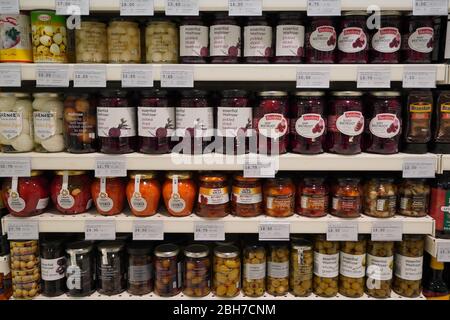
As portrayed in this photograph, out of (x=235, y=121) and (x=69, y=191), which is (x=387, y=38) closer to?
(x=235, y=121)

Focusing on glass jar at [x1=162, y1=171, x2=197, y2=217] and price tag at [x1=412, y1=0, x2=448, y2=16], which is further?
glass jar at [x1=162, y1=171, x2=197, y2=217]

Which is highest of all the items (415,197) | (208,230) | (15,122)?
(15,122)

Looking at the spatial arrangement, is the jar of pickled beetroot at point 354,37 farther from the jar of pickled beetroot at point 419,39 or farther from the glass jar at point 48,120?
the glass jar at point 48,120

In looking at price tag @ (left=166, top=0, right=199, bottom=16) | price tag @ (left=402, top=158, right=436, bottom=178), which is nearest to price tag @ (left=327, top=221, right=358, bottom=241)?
price tag @ (left=402, top=158, right=436, bottom=178)

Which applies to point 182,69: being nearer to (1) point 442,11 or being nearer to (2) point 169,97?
(2) point 169,97

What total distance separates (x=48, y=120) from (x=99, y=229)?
464 mm

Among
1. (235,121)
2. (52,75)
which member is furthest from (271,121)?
(52,75)

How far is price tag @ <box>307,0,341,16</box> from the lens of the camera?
54.6 inches

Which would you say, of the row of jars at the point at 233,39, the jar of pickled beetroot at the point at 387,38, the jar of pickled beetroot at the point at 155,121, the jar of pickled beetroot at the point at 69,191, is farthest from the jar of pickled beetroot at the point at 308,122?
the jar of pickled beetroot at the point at 69,191

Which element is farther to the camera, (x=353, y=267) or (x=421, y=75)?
(x=353, y=267)

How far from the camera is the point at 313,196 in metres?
1.53

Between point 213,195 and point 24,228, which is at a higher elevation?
point 213,195

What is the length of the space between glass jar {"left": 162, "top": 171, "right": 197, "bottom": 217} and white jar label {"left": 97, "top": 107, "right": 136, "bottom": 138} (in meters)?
0.24

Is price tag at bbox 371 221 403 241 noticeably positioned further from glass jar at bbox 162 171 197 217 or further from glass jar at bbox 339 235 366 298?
glass jar at bbox 162 171 197 217
